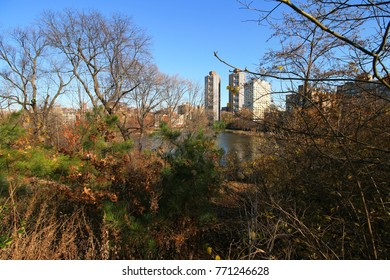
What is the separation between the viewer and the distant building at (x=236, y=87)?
6.39 ft

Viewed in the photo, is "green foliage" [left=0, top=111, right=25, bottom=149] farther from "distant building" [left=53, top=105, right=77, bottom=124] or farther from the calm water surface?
"distant building" [left=53, top=105, right=77, bottom=124]

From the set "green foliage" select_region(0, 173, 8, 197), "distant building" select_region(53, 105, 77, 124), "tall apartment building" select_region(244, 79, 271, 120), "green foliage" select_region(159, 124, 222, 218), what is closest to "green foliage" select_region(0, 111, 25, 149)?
"green foliage" select_region(0, 173, 8, 197)

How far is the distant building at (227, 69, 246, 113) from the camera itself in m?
1.95

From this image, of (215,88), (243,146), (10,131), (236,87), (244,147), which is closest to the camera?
(236,87)

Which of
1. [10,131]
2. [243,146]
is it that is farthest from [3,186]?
[243,146]

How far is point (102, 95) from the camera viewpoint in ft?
Result: 52.4

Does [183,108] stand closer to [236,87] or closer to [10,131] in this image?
[10,131]

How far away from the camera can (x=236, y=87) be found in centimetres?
198

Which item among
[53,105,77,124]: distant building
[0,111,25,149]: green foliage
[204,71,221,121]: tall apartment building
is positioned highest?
[53,105,77,124]: distant building

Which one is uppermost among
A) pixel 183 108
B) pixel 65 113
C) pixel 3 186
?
pixel 183 108

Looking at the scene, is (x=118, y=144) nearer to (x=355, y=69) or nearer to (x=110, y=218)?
(x=110, y=218)

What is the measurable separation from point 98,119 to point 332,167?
3.11m

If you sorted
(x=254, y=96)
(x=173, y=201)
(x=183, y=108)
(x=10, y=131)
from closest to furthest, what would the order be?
(x=254, y=96) < (x=173, y=201) < (x=10, y=131) < (x=183, y=108)
